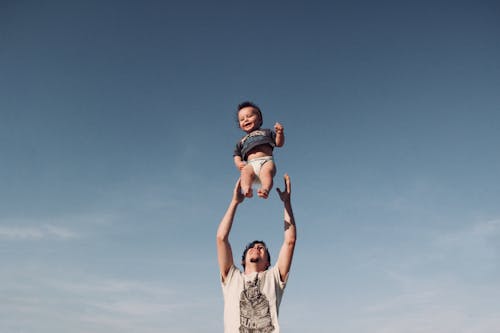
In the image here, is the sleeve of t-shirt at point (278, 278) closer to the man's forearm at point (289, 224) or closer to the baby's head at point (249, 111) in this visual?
the man's forearm at point (289, 224)

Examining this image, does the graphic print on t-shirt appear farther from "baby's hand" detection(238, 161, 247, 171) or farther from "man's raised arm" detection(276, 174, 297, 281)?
"baby's hand" detection(238, 161, 247, 171)

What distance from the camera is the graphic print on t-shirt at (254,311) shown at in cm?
664

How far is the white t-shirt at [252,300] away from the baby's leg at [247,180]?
4.02 ft

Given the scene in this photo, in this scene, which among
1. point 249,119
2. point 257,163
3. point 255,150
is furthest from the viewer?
point 249,119

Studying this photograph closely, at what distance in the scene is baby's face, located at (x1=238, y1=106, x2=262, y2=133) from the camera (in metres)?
7.93

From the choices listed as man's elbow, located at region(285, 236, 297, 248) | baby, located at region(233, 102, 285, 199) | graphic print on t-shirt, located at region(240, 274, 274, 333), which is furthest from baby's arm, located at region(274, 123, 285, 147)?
graphic print on t-shirt, located at region(240, 274, 274, 333)

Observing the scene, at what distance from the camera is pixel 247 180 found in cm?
718

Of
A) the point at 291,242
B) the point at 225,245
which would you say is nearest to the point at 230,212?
the point at 225,245

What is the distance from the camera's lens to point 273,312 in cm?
676

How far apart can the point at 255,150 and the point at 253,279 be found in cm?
207

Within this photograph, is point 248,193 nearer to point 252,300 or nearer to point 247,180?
point 247,180

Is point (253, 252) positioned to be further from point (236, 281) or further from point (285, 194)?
point (285, 194)

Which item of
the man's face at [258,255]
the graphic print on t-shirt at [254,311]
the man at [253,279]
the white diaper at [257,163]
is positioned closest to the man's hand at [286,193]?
the man at [253,279]

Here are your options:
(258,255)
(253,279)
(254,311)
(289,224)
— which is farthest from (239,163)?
(254,311)
